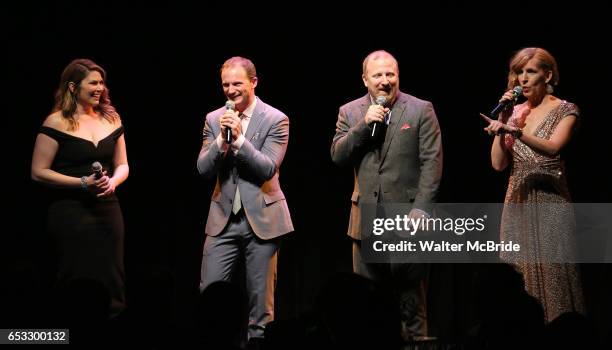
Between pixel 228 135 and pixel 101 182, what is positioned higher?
pixel 228 135

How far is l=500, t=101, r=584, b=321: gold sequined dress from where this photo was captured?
4.17m

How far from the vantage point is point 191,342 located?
2561mm

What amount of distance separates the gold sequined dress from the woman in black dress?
2092 mm

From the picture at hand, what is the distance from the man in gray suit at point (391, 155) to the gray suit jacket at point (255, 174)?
1.14ft

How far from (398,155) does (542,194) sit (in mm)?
772

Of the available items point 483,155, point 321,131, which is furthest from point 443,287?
point 321,131

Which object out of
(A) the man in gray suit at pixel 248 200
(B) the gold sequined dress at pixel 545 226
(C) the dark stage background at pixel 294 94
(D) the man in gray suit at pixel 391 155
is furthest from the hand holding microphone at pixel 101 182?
(B) the gold sequined dress at pixel 545 226

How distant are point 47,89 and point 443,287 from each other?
2.93 metres

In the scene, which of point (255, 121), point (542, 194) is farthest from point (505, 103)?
point (255, 121)

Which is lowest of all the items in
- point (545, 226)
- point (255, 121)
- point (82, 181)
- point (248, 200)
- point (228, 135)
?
point (545, 226)

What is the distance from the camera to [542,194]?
422cm

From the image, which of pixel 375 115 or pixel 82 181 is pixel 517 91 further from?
pixel 82 181

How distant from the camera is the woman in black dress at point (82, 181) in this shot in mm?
4344

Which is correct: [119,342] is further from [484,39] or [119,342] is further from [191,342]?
[484,39]
